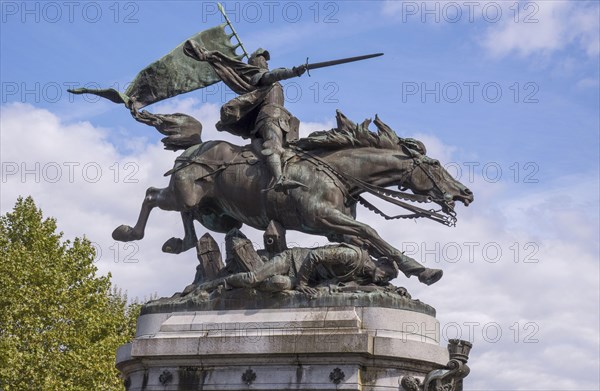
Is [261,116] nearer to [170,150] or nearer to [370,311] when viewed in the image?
[170,150]

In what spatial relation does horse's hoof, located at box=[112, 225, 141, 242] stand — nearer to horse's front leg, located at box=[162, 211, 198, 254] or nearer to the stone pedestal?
horse's front leg, located at box=[162, 211, 198, 254]

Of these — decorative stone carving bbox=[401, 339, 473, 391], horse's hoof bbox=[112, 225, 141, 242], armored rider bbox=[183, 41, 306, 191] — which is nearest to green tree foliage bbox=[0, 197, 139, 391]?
horse's hoof bbox=[112, 225, 141, 242]

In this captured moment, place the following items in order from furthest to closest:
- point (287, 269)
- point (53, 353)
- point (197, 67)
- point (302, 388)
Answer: point (53, 353)
point (197, 67)
point (287, 269)
point (302, 388)

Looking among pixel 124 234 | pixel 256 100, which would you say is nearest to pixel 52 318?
pixel 124 234

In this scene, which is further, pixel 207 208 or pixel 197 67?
pixel 197 67

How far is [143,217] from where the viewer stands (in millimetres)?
19234

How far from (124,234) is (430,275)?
561cm

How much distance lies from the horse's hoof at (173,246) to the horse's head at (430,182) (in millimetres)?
4107

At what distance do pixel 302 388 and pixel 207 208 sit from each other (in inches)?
179

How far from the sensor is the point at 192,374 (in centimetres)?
1655

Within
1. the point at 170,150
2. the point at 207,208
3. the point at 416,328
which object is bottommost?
the point at 416,328

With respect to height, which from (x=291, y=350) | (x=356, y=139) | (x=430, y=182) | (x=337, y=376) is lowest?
(x=337, y=376)

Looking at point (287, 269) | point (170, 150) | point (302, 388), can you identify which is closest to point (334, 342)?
point (302, 388)

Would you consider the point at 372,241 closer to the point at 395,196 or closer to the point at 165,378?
the point at 395,196
